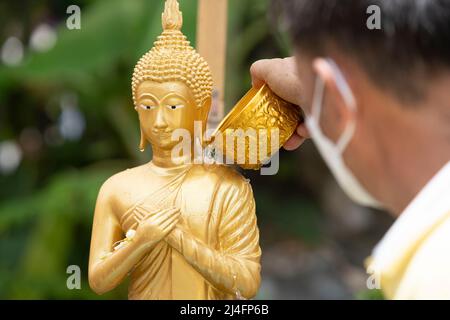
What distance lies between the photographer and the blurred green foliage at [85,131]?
320 centimetres

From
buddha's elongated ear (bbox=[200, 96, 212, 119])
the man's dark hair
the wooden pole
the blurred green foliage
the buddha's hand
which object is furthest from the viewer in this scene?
the blurred green foliage

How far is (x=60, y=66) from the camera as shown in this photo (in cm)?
322

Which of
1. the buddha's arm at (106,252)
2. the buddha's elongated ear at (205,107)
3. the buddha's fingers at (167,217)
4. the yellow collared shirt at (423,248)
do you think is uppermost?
the buddha's elongated ear at (205,107)

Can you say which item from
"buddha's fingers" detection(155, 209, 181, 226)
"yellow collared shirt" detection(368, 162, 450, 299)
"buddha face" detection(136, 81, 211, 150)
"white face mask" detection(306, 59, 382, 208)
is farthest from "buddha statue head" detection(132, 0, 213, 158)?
"yellow collared shirt" detection(368, 162, 450, 299)

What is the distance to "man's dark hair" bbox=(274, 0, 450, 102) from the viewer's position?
72 centimetres

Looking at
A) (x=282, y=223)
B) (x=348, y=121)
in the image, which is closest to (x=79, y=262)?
(x=282, y=223)

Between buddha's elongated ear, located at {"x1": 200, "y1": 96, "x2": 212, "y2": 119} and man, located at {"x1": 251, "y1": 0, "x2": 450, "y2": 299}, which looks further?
buddha's elongated ear, located at {"x1": 200, "y1": 96, "x2": 212, "y2": 119}

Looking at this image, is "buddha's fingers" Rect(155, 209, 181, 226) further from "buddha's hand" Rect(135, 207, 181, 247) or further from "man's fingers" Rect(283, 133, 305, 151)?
"man's fingers" Rect(283, 133, 305, 151)

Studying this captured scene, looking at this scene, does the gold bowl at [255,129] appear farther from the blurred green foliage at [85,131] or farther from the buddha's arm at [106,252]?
the blurred green foliage at [85,131]

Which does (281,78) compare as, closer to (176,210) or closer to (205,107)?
(205,107)

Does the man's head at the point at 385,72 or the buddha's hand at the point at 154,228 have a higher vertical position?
the man's head at the point at 385,72

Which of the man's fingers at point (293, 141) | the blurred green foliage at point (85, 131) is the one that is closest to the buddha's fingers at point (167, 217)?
the man's fingers at point (293, 141)
